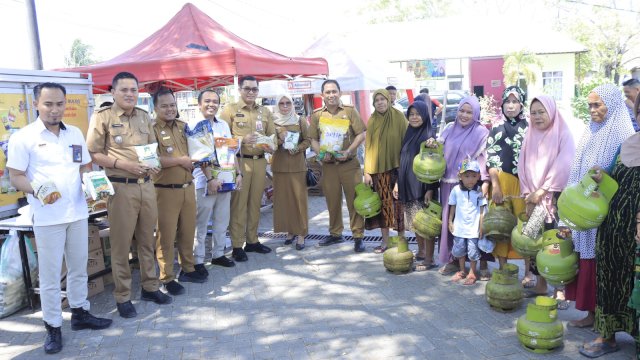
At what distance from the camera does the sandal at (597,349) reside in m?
3.36

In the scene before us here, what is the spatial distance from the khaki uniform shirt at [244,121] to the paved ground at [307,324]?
1.41 m

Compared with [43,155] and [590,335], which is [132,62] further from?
[590,335]

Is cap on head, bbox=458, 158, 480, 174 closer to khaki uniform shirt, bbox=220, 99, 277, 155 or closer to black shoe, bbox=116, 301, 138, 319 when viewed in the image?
khaki uniform shirt, bbox=220, 99, 277, 155

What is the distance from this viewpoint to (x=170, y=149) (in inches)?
185

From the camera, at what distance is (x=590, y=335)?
145 inches

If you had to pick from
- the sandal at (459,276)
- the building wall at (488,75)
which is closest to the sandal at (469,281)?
the sandal at (459,276)

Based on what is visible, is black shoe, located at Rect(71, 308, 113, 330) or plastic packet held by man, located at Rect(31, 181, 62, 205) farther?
black shoe, located at Rect(71, 308, 113, 330)

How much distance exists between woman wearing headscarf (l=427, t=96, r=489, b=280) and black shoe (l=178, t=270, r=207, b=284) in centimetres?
247

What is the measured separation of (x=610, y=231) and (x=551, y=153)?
3.06 feet

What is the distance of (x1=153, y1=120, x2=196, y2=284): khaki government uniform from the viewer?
15.5 feet

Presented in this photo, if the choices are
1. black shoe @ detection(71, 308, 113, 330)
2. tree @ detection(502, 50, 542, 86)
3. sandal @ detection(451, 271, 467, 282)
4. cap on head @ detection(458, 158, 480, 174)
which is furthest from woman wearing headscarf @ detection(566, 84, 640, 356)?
tree @ detection(502, 50, 542, 86)

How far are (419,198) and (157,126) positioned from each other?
Result: 2.71m

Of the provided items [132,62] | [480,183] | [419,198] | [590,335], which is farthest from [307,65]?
[590,335]

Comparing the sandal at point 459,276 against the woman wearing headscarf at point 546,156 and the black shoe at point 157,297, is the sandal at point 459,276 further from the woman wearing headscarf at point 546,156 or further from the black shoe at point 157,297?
the black shoe at point 157,297
